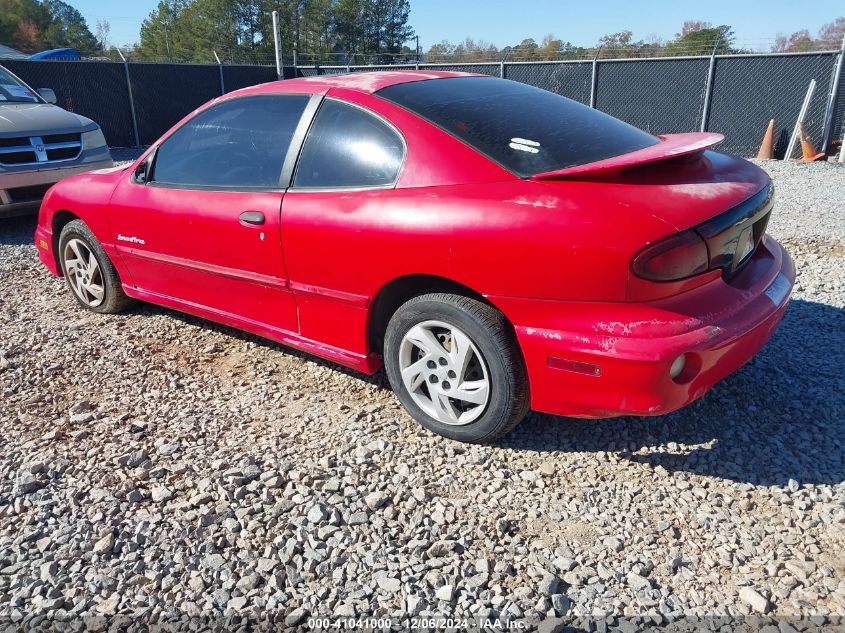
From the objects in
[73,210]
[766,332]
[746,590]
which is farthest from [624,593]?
[73,210]

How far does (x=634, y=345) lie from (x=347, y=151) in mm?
1638

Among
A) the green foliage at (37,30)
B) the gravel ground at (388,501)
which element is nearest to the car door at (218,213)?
the gravel ground at (388,501)

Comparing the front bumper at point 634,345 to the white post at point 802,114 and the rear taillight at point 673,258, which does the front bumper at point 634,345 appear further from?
the white post at point 802,114

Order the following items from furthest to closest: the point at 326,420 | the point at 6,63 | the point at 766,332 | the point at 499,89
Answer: the point at 6,63, the point at 499,89, the point at 326,420, the point at 766,332

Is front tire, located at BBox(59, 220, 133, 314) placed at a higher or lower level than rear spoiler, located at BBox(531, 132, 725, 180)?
lower

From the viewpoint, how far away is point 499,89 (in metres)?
3.49

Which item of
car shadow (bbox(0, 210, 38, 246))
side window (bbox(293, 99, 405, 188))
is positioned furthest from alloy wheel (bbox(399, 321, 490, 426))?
car shadow (bbox(0, 210, 38, 246))

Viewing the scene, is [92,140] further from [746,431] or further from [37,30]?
[37,30]

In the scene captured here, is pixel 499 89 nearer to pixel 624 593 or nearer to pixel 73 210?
pixel 624 593

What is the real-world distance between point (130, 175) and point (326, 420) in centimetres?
221

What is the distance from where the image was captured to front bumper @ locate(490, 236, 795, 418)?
238 centimetres

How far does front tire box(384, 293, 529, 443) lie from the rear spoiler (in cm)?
63

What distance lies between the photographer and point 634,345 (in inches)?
93.1

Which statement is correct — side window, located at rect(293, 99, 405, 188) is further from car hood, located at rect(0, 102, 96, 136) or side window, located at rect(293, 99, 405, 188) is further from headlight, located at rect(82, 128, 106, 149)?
headlight, located at rect(82, 128, 106, 149)
